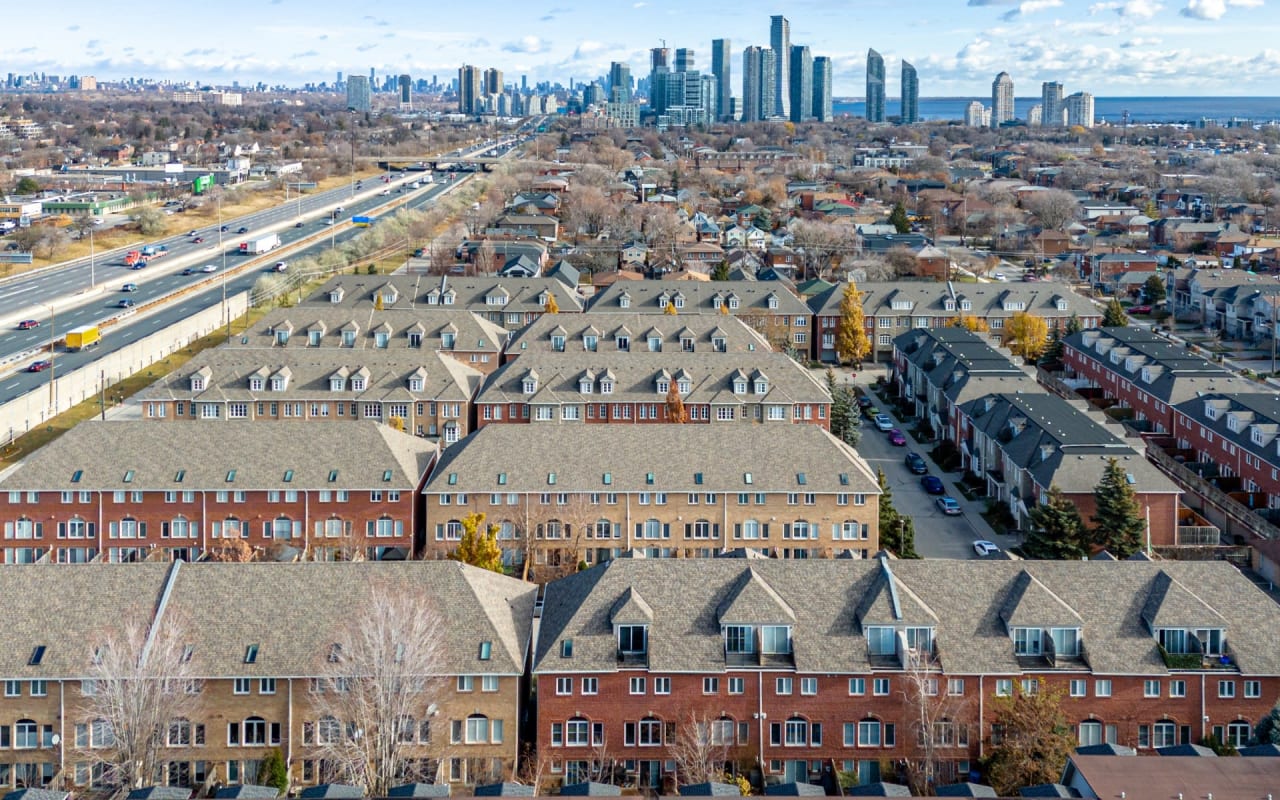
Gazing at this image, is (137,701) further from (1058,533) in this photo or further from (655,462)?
Answer: (1058,533)

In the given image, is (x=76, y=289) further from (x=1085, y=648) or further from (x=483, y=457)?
(x=1085, y=648)

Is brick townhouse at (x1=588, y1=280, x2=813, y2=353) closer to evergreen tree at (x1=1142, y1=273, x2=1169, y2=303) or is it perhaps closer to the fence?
the fence

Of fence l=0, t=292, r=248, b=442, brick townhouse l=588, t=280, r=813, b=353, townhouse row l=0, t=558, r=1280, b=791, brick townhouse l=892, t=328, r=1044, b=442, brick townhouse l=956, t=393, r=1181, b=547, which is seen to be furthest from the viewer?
brick townhouse l=588, t=280, r=813, b=353

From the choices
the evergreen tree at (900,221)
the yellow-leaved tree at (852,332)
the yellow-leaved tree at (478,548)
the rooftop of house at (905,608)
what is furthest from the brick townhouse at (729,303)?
the evergreen tree at (900,221)

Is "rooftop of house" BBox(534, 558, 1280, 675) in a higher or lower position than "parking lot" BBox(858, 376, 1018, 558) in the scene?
higher

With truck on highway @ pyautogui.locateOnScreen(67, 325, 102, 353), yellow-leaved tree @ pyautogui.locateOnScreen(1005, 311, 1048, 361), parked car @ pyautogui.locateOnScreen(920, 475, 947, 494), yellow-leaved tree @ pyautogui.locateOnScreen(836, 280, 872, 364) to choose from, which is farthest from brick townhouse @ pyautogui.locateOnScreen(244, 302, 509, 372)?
yellow-leaved tree @ pyautogui.locateOnScreen(1005, 311, 1048, 361)

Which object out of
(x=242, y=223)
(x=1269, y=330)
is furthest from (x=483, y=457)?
(x=242, y=223)
